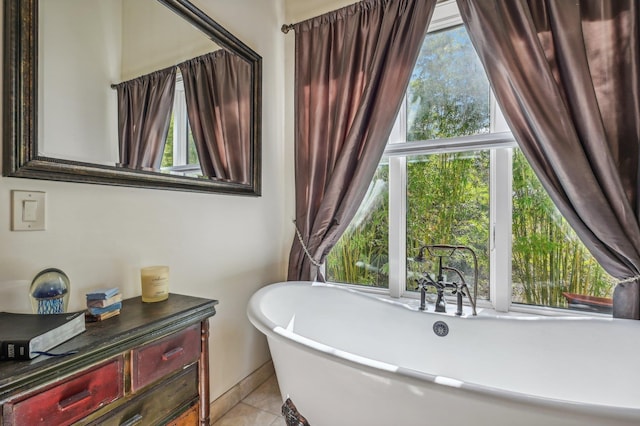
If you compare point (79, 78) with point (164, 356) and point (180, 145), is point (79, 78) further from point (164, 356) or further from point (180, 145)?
point (164, 356)

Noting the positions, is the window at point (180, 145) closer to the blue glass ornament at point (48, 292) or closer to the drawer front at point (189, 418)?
the blue glass ornament at point (48, 292)

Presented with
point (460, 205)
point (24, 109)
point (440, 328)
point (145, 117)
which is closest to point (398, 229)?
point (460, 205)

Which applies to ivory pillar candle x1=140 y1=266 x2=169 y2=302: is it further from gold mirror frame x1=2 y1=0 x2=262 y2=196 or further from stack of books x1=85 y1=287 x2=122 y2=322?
gold mirror frame x1=2 y1=0 x2=262 y2=196

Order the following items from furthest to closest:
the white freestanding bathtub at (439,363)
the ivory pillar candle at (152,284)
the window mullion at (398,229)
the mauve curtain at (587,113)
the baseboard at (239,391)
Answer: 1. the window mullion at (398,229)
2. the baseboard at (239,391)
3. the mauve curtain at (587,113)
4. the ivory pillar candle at (152,284)
5. the white freestanding bathtub at (439,363)

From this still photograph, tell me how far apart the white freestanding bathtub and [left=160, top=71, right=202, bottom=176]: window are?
2.42ft

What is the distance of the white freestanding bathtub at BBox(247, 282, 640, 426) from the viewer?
2.65ft

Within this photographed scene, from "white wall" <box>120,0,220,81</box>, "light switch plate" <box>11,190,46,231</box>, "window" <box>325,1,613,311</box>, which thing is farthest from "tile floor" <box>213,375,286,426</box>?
"white wall" <box>120,0,220,81</box>

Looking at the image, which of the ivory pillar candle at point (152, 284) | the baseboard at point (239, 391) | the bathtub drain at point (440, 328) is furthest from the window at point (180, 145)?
the bathtub drain at point (440, 328)

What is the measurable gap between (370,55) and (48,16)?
1488 millimetres

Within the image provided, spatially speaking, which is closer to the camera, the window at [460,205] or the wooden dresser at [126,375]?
the wooden dresser at [126,375]

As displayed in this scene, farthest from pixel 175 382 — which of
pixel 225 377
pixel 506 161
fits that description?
pixel 506 161

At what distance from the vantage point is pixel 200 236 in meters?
1.51

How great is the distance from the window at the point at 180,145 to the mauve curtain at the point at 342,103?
74 cm

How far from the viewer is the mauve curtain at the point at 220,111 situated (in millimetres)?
1521
